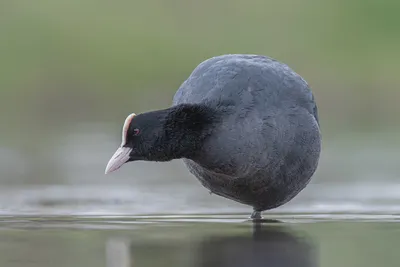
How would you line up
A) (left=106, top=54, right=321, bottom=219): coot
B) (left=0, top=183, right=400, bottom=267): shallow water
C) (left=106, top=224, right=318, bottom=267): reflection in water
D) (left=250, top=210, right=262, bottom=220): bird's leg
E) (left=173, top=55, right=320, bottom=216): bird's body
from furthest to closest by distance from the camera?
1. (left=250, top=210, right=262, bottom=220): bird's leg
2. (left=173, top=55, right=320, bottom=216): bird's body
3. (left=106, top=54, right=321, bottom=219): coot
4. (left=0, top=183, right=400, bottom=267): shallow water
5. (left=106, top=224, right=318, bottom=267): reflection in water

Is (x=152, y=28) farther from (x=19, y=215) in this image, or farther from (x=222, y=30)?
(x=19, y=215)

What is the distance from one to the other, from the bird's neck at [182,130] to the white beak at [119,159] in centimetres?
19

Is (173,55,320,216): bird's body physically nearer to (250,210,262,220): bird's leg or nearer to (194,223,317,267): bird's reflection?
(250,210,262,220): bird's leg

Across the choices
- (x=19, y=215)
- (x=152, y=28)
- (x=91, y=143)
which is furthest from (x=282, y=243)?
(x=152, y=28)

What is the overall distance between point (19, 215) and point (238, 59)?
2175 mm

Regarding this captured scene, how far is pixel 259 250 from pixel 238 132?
1.21 meters

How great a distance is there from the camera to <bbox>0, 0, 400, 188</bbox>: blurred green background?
21.1m

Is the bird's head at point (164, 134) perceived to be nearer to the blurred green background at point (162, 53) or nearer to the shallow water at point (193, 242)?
the shallow water at point (193, 242)

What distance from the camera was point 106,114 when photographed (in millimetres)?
21234

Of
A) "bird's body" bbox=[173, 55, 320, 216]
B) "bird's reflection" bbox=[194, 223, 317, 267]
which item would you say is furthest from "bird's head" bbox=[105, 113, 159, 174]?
"bird's reflection" bbox=[194, 223, 317, 267]

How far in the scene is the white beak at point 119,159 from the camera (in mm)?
8680

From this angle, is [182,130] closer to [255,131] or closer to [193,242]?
[255,131]

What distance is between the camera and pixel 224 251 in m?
7.88

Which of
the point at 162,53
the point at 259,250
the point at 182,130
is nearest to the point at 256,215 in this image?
the point at 182,130
